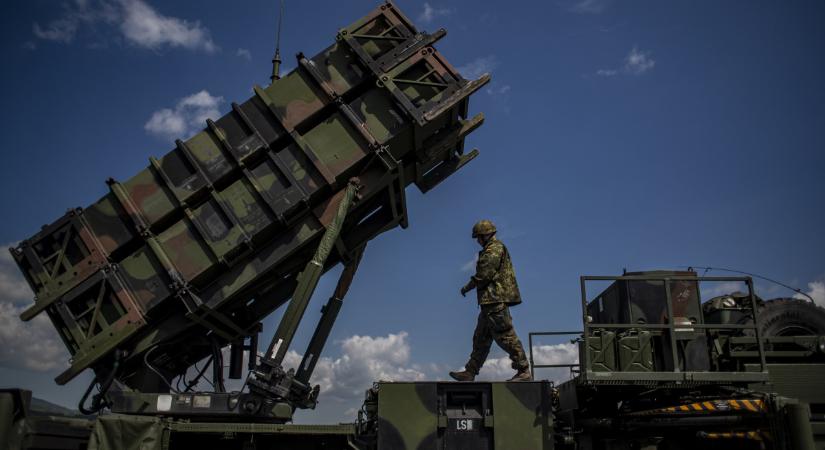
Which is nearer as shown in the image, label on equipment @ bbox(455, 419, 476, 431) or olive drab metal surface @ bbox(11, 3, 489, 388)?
label on equipment @ bbox(455, 419, 476, 431)

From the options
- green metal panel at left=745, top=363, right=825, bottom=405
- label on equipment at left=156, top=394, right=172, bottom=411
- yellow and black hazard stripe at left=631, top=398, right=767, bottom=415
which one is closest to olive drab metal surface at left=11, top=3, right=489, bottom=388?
label on equipment at left=156, top=394, right=172, bottom=411

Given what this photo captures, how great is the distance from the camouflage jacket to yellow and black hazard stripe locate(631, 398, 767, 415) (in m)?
1.68

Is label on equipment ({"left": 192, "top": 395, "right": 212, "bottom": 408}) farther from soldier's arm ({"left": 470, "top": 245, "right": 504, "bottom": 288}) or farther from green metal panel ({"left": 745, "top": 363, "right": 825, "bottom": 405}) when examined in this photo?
green metal panel ({"left": 745, "top": 363, "right": 825, "bottom": 405})

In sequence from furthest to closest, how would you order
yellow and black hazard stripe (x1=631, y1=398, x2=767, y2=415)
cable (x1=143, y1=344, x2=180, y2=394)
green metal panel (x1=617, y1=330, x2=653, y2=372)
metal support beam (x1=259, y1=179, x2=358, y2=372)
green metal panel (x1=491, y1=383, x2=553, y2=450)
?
cable (x1=143, y1=344, x2=180, y2=394) → metal support beam (x1=259, y1=179, x2=358, y2=372) → green metal panel (x1=617, y1=330, x2=653, y2=372) → green metal panel (x1=491, y1=383, x2=553, y2=450) → yellow and black hazard stripe (x1=631, y1=398, x2=767, y2=415)

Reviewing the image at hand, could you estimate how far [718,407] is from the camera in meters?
5.90

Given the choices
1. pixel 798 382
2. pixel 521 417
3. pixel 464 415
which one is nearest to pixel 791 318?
pixel 798 382

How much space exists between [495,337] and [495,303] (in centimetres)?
Answer: 35

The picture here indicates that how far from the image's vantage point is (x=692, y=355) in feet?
20.6

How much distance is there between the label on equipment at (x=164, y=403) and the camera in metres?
6.77

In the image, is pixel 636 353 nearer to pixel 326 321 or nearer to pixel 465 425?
pixel 465 425

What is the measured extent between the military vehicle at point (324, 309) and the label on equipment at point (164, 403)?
2 cm

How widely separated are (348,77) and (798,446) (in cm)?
563

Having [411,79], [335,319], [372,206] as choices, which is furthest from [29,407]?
[411,79]

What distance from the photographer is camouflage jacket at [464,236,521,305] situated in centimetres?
684
